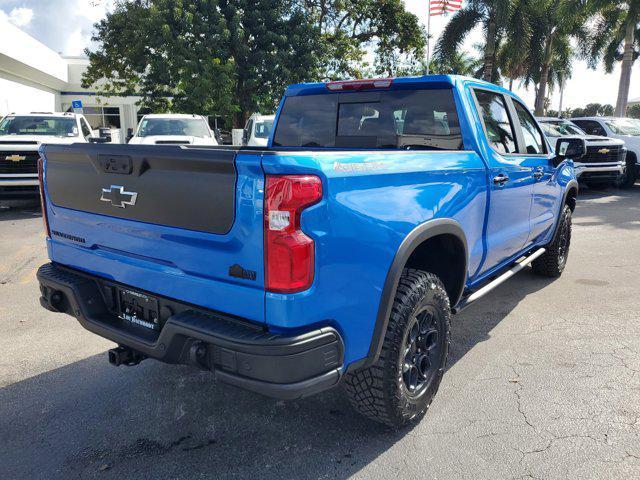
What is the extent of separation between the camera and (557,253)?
568 centimetres

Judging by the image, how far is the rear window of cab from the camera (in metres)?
3.58

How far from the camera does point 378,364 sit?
257 cm

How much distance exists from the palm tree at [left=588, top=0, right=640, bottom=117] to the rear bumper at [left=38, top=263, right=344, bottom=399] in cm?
2390

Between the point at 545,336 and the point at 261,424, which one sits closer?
the point at 261,424

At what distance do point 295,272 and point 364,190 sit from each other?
519 mm

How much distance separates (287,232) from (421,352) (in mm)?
1351

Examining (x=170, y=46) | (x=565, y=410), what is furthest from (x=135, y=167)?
(x=170, y=46)

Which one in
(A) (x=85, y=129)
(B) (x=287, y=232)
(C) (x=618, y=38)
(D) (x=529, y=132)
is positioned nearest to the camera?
(B) (x=287, y=232)

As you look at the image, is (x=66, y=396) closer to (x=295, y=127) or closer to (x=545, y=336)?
(x=295, y=127)

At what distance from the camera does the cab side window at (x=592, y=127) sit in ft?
49.1

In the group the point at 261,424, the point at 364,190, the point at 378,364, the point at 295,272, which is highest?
the point at 364,190

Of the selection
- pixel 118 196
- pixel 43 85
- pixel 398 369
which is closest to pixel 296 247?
pixel 398 369

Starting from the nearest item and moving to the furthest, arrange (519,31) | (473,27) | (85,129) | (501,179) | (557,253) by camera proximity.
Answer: (501,179)
(557,253)
(85,129)
(519,31)
(473,27)

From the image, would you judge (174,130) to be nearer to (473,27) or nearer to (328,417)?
(328,417)
